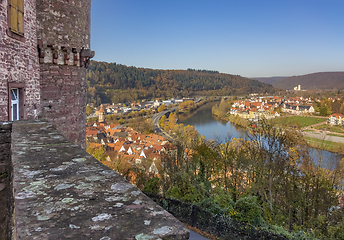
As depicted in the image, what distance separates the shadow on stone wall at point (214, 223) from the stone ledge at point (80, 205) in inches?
351

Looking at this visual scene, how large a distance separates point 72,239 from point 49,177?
2.25 feet

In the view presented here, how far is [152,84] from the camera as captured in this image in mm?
112688

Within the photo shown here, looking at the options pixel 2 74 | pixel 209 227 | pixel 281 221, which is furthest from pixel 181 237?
pixel 281 221

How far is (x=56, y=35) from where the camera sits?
5.58 metres

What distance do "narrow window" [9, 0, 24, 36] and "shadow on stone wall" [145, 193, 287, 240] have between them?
916 centimetres

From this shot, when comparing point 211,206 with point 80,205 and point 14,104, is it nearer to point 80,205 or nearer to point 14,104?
point 14,104

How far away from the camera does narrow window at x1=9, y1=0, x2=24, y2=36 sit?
13.5 ft

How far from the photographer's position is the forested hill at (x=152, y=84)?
8644 cm

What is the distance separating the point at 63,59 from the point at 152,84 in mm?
108236

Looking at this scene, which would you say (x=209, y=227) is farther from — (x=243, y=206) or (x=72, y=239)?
(x=72, y=239)

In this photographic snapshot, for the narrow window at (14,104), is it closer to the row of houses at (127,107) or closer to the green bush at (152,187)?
the green bush at (152,187)

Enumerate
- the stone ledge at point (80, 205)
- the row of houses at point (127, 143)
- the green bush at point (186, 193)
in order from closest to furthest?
the stone ledge at point (80, 205), the green bush at point (186, 193), the row of houses at point (127, 143)

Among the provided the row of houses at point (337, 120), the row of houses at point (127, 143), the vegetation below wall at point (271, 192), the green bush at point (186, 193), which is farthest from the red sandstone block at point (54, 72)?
the row of houses at point (337, 120)

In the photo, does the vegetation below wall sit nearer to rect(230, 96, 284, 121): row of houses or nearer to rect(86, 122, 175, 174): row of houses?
rect(86, 122, 175, 174): row of houses
